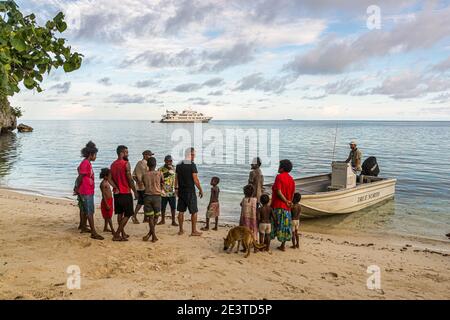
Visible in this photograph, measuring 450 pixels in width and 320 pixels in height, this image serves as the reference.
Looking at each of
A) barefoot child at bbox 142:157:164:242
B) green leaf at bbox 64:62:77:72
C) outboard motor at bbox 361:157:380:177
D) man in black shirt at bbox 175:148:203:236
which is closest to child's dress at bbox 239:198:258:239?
man in black shirt at bbox 175:148:203:236

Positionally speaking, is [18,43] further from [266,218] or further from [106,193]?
[266,218]

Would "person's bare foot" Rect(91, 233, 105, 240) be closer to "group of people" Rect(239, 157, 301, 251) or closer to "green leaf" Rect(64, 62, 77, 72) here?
"group of people" Rect(239, 157, 301, 251)

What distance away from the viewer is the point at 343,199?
13141mm

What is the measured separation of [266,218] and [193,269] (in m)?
1.80

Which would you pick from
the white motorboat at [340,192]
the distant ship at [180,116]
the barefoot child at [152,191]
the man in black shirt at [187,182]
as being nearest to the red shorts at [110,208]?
the barefoot child at [152,191]

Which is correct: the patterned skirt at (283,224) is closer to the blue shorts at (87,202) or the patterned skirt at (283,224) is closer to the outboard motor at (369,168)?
the blue shorts at (87,202)

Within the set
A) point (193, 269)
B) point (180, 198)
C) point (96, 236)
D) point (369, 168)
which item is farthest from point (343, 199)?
point (96, 236)

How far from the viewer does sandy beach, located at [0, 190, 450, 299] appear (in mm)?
5316

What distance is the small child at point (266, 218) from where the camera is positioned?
23.6 feet

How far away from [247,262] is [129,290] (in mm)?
2259

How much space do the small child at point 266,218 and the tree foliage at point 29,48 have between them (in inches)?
161

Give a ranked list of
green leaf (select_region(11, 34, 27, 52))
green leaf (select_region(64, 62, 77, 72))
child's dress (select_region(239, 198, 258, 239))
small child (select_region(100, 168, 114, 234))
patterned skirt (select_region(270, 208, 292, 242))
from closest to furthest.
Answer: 1. green leaf (select_region(11, 34, 27, 52))
2. green leaf (select_region(64, 62, 77, 72))
3. patterned skirt (select_region(270, 208, 292, 242))
4. child's dress (select_region(239, 198, 258, 239))
5. small child (select_region(100, 168, 114, 234))

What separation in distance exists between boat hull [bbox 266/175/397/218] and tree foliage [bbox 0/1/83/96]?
28.5ft

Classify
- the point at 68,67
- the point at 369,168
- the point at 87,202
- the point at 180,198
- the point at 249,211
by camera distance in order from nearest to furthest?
1. the point at 68,67
2. the point at 249,211
3. the point at 87,202
4. the point at 180,198
5. the point at 369,168
